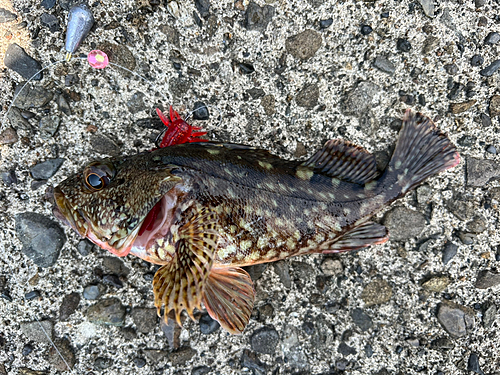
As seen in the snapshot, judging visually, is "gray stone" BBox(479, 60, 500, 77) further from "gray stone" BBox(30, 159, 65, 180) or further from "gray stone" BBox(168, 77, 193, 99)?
"gray stone" BBox(30, 159, 65, 180)

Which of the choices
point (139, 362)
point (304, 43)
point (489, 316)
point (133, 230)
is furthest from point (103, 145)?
point (489, 316)

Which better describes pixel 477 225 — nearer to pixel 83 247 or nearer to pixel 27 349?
pixel 83 247

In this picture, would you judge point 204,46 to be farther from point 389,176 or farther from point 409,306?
point 409,306

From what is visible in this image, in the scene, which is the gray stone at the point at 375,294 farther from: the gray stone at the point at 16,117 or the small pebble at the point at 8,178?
the gray stone at the point at 16,117

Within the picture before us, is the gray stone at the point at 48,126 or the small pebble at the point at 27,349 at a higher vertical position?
the gray stone at the point at 48,126

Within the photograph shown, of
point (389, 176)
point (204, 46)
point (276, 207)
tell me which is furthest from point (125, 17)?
point (389, 176)

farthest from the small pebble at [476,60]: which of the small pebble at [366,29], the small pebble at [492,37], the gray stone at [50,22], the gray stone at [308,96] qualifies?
the gray stone at [50,22]
